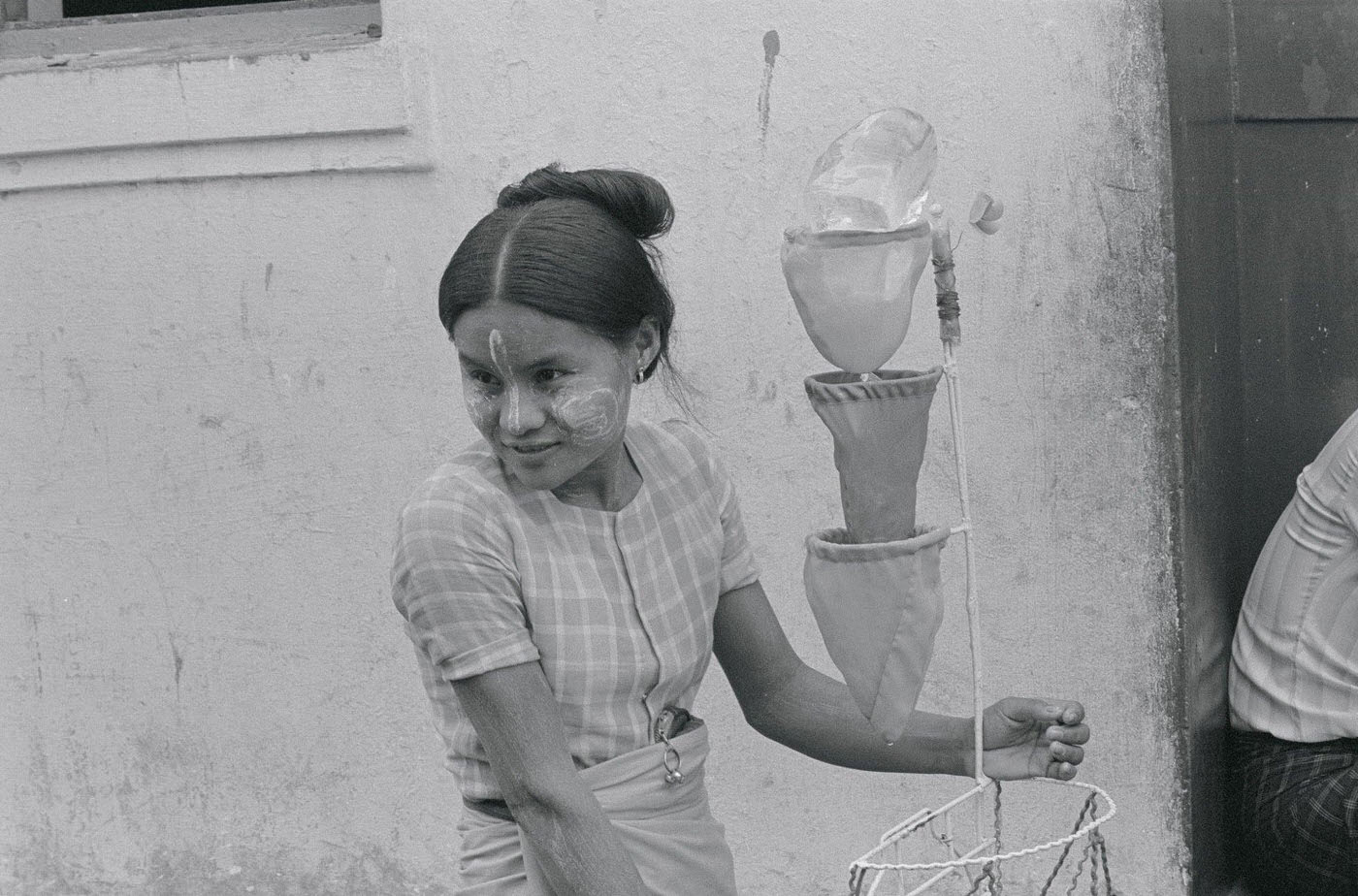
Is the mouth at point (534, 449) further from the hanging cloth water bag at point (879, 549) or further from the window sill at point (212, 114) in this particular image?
the window sill at point (212, 114)

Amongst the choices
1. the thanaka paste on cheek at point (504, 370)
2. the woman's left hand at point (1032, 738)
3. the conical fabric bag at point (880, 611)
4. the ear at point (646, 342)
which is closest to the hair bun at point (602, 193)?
the ear at point (646, 342)

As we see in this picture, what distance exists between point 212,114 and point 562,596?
6.53 feet

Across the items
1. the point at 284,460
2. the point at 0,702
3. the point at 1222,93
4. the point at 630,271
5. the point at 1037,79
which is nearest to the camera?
the point at 630,271

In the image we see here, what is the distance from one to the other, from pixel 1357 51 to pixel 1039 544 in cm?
119

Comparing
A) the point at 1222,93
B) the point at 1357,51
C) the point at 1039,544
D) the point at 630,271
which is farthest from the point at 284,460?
the point at 1357,51

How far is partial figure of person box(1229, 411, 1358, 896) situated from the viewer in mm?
2889

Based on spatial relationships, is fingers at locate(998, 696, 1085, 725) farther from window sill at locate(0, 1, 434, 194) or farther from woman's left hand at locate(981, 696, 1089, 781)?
window sill at locate(0, 1, 434, 194)

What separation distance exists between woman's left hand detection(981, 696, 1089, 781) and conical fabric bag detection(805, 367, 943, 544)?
38 centimetres

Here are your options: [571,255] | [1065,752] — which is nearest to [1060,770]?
[1065,752]

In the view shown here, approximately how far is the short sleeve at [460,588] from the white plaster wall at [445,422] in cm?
156

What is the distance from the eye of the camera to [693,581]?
1.98 metres

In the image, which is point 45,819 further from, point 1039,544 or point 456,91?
point 1039,544

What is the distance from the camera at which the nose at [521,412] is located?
1.80 metres

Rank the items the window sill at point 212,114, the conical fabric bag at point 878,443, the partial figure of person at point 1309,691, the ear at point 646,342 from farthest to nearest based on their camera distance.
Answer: the window sill at point 212,114, the partial figure of person at point 1309,691, the ear at point 646,342, the conical fabric bag at point 878,443
